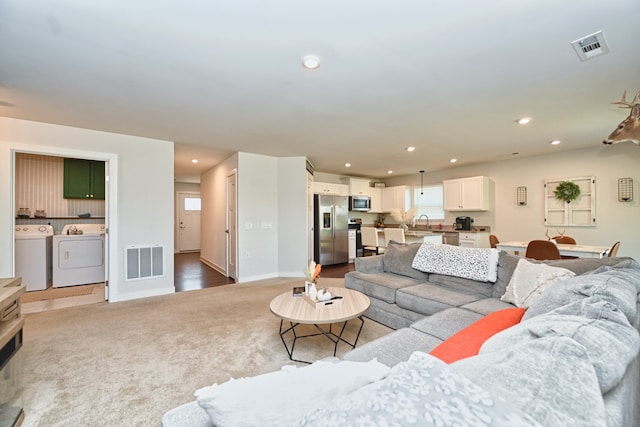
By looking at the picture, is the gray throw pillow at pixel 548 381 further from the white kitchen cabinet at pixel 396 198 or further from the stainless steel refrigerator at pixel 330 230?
the white kitchen cabinet at pixel 396 198

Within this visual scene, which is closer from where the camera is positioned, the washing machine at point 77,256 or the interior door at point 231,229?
the washing machine at point 77,256

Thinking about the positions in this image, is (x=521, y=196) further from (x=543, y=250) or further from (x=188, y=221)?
(x=188, y=221)

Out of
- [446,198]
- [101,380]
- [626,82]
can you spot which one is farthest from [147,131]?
[446,198]

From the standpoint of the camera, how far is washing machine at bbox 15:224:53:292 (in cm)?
415

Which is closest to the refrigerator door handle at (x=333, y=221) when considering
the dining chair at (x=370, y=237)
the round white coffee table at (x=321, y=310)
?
the dining chair at (x=370, y=237)

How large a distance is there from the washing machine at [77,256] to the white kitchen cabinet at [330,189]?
4.41 metres

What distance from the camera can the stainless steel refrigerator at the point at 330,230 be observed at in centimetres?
623

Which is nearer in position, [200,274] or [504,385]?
[504,385]

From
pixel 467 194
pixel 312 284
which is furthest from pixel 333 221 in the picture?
pixel 312 284

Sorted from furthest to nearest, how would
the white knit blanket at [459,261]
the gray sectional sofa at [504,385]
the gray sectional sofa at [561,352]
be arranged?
the white knit blanket at [459,261] → the gray sectional sofa at [561,352] → the gray sectional sofa at [504,385]

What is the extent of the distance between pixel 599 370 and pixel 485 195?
6063mm

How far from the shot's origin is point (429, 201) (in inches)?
287

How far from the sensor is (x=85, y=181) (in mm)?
4996

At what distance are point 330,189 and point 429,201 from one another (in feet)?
9.22
